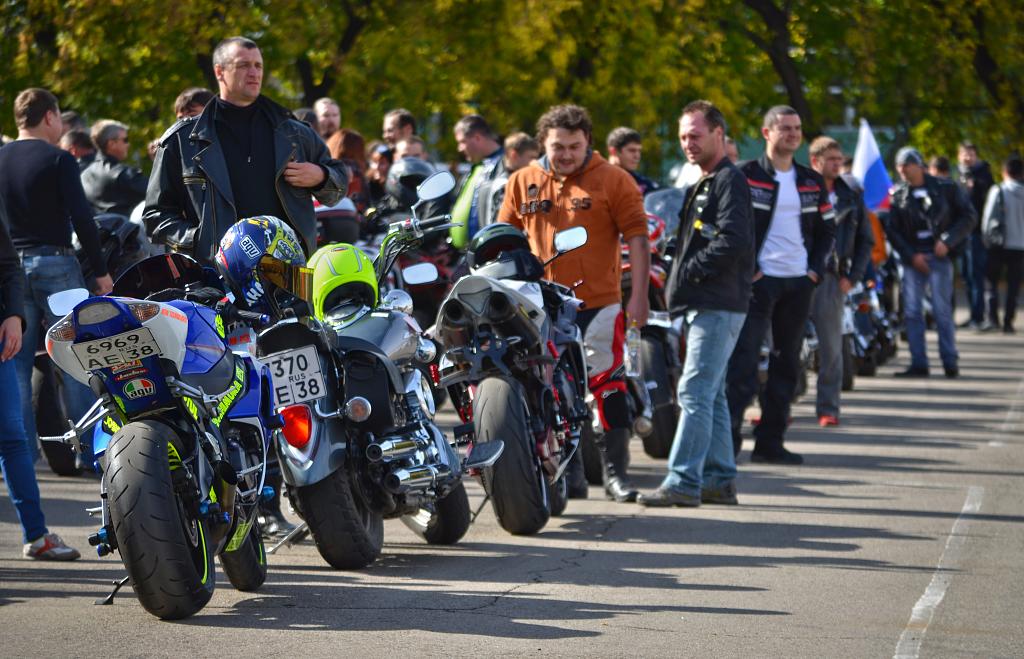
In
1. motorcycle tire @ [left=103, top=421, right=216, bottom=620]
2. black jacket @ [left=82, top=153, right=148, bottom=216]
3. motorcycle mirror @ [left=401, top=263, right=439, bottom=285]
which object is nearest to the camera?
motorcycle tire @ [left=103, top=421, right=216, bottom=620]

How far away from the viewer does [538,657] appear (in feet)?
18.2

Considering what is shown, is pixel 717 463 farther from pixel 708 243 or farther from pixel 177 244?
pixel 177 244

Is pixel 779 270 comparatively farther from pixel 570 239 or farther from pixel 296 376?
pixel 296 376

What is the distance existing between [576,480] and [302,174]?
249 centimetres

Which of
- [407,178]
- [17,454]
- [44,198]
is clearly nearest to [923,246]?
[407,178]

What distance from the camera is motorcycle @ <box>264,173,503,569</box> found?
6.74 metres

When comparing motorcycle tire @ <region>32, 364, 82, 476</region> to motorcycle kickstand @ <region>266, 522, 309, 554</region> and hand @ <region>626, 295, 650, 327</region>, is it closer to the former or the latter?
motorcycle kickstand @ <region>266, 522, 309, 554</region>

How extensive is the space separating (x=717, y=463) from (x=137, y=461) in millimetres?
4314

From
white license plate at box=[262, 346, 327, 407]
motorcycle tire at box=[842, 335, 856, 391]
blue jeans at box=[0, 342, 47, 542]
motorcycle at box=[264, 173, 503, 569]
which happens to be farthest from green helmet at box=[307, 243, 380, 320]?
motorcycle tire at box=[842, 335, 856, 391]

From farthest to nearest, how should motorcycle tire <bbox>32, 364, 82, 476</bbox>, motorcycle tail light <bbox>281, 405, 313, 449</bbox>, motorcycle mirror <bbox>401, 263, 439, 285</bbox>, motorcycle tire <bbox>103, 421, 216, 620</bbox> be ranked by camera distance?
motorcycle tire <bbox>32, 364, 82, 476</bbox> → motorcycle mirror <bbox>401, 263, 439, 285</bbox> → motorcycle tail light <bbox>281, 405, 313, 449</bbox> → motorcycle tire <bbox>103, 421, 216, 620</bbox>

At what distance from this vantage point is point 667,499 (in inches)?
355

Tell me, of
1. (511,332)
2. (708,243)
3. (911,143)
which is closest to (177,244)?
(511,332)

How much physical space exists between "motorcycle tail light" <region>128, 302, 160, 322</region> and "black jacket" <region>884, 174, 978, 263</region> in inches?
509

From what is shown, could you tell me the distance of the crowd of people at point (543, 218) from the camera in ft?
25.3
